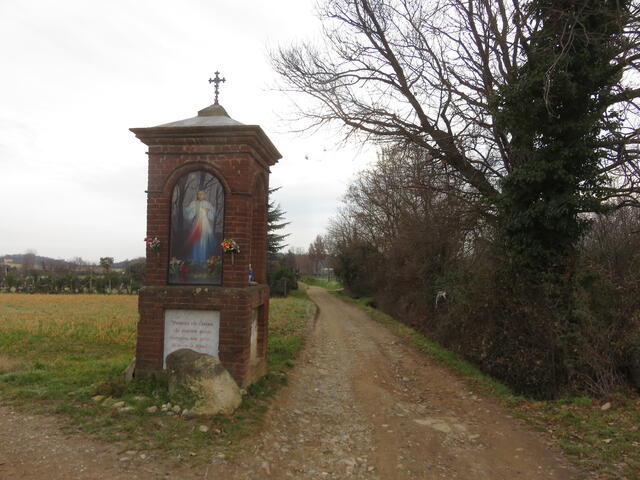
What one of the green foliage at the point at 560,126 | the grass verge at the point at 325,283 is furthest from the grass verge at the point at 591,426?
the grass verge at the point at 325,283

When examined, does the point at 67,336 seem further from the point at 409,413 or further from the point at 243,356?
the point at 409,413

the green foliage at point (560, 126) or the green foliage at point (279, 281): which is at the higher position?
the green foliage at point (560, 126)

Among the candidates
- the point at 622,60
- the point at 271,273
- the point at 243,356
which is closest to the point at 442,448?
the point at 243,356

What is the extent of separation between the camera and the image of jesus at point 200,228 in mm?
6809

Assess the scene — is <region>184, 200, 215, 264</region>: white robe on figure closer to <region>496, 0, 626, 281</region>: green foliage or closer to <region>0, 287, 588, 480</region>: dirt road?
<region>0, 287, 588, 480</region>: dirt road

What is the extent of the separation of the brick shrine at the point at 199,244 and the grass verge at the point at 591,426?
4123 mm

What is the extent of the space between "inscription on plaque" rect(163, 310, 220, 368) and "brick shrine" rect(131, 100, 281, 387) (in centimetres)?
1

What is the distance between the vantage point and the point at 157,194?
6832 mm

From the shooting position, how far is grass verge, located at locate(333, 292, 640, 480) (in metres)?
4.54

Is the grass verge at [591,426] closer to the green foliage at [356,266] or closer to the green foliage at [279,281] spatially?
the green foliage at [356,266]

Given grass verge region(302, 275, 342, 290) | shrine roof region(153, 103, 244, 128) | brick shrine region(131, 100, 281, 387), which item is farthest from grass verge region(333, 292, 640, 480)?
grass verge region(302, 275, 342, 290)

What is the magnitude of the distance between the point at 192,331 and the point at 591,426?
544cm

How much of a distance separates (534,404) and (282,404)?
381 centimetres

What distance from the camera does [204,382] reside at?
570 cm
